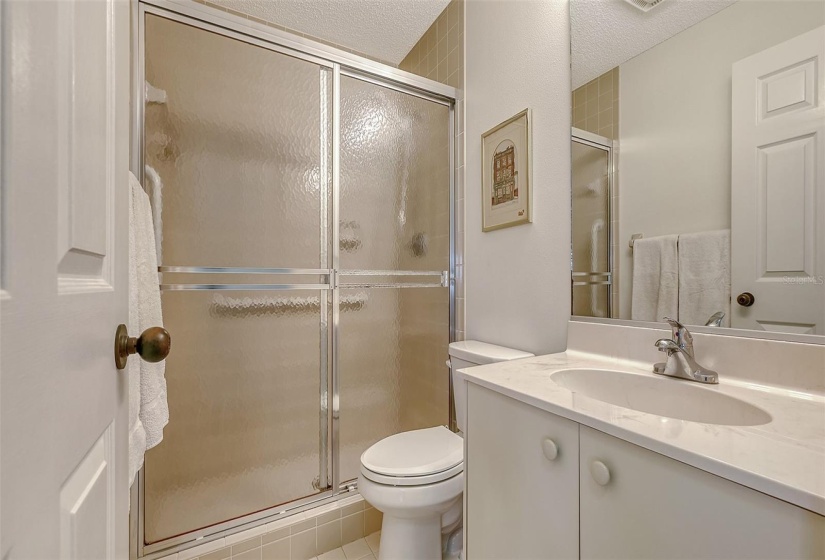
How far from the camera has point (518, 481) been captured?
32.1 inches

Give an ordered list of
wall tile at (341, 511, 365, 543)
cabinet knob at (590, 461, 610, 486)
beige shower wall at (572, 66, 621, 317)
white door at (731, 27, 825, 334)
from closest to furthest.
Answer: cabinet knob at (590, 461, 610, 486) < white door at (731, 27, 825, 334) < beige shower wall at (572, 66, 621, 317) < wall tile at (341, 511, 365, 543)

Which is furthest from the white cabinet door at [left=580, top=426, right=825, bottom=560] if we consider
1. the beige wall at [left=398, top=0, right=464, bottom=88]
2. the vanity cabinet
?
the beige wall at [left=398, top=0, right=464, bottom=88]

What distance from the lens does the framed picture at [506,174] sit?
1.38 m

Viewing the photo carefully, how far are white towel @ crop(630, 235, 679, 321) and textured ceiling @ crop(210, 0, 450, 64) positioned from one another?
1632 mm

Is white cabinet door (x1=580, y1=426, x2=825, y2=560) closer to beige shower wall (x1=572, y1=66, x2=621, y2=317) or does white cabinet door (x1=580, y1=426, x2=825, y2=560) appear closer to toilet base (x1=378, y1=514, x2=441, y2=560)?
beige shower wall (x1=572, y1=66, x2=621, y2=317)

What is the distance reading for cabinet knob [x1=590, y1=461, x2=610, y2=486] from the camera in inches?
24.8

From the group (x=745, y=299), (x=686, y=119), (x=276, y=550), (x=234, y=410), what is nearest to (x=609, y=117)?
(x=686, y=119)

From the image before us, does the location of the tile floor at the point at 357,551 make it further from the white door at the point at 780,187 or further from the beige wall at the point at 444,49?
the beige wall at the point at 444,49

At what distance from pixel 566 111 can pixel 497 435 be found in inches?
43.6

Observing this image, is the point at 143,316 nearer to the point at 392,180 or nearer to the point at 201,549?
the point at 201,549

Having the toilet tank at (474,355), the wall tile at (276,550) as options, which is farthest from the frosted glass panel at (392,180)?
the wall tile at (276,550)

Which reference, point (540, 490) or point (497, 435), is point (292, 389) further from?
point (540, 490)

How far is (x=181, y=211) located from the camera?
129 centimetres

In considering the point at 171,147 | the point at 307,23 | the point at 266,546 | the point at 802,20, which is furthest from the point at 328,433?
the point at 307,23
